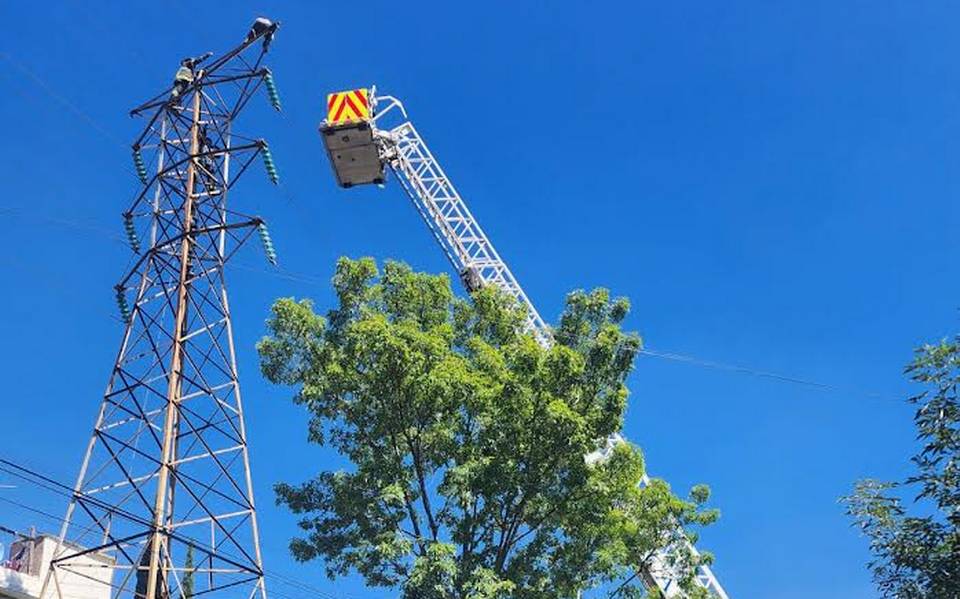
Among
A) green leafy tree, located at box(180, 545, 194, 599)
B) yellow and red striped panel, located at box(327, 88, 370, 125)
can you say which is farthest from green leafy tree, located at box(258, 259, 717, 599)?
yellow and red striped panel, located at box(327, 88, 370, 125)

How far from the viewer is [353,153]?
29125 mm

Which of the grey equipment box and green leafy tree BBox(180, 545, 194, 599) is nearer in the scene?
green leafy tree BBox(180, 545, 194, 599)

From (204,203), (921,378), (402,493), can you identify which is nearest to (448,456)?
(402,493)

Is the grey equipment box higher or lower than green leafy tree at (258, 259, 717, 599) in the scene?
higher

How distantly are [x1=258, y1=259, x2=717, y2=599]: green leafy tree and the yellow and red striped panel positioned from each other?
399 inches

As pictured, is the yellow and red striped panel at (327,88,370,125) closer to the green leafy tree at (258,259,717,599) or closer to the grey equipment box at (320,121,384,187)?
the grey equipment box at (320,121,384,187)

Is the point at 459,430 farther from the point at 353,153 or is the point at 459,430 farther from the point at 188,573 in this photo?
the point at 353,153

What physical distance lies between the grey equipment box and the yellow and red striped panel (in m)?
0.17

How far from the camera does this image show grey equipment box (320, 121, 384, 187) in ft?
93.7

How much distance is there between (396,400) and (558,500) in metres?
3.54

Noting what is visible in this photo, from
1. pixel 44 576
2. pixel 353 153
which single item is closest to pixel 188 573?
pixel 44 576

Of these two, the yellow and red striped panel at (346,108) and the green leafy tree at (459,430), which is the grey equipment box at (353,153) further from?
the green leafy tree at (459,430)

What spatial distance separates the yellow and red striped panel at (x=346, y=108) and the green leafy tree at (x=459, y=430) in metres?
10.1

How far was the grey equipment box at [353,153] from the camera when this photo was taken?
28.6 meters
